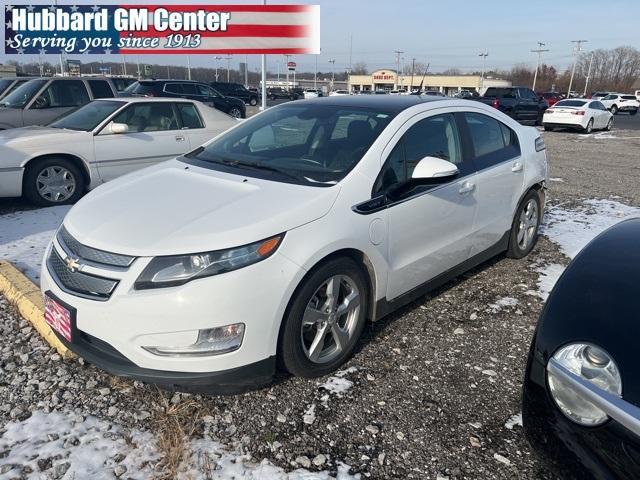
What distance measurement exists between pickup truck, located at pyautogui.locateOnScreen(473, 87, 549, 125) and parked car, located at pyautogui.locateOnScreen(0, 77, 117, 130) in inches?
645

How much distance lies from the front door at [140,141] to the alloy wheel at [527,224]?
486 cm

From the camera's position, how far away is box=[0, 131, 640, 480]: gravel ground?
2391 millimetres

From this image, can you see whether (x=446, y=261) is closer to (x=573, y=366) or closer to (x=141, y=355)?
(x=573, y=366)

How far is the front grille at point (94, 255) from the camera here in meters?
2.44

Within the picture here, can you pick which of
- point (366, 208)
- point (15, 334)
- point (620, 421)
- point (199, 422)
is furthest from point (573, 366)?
point (15, 334)

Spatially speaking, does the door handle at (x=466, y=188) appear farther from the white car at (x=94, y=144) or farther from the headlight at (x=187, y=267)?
the white car at (x=94, y=144)

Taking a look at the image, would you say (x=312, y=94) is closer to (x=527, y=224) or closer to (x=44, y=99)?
(x=44, y=99)

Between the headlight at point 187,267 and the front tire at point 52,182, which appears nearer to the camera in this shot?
the headlight at point 187,267

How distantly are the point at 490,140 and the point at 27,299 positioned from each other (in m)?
→ 3.86

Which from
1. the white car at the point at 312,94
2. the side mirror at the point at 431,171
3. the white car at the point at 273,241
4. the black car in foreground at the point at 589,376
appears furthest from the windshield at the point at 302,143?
the black car in foreground at the point at 589,376

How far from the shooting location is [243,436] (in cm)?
250

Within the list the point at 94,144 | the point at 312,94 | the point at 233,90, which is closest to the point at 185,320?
the point at 94,144

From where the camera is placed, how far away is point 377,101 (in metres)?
3.82

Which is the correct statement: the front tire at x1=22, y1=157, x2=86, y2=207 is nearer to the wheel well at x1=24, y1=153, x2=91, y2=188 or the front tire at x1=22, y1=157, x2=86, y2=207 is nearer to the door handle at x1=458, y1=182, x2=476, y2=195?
the wheel well at x1=24, y1=153, x2=91, y2=188
